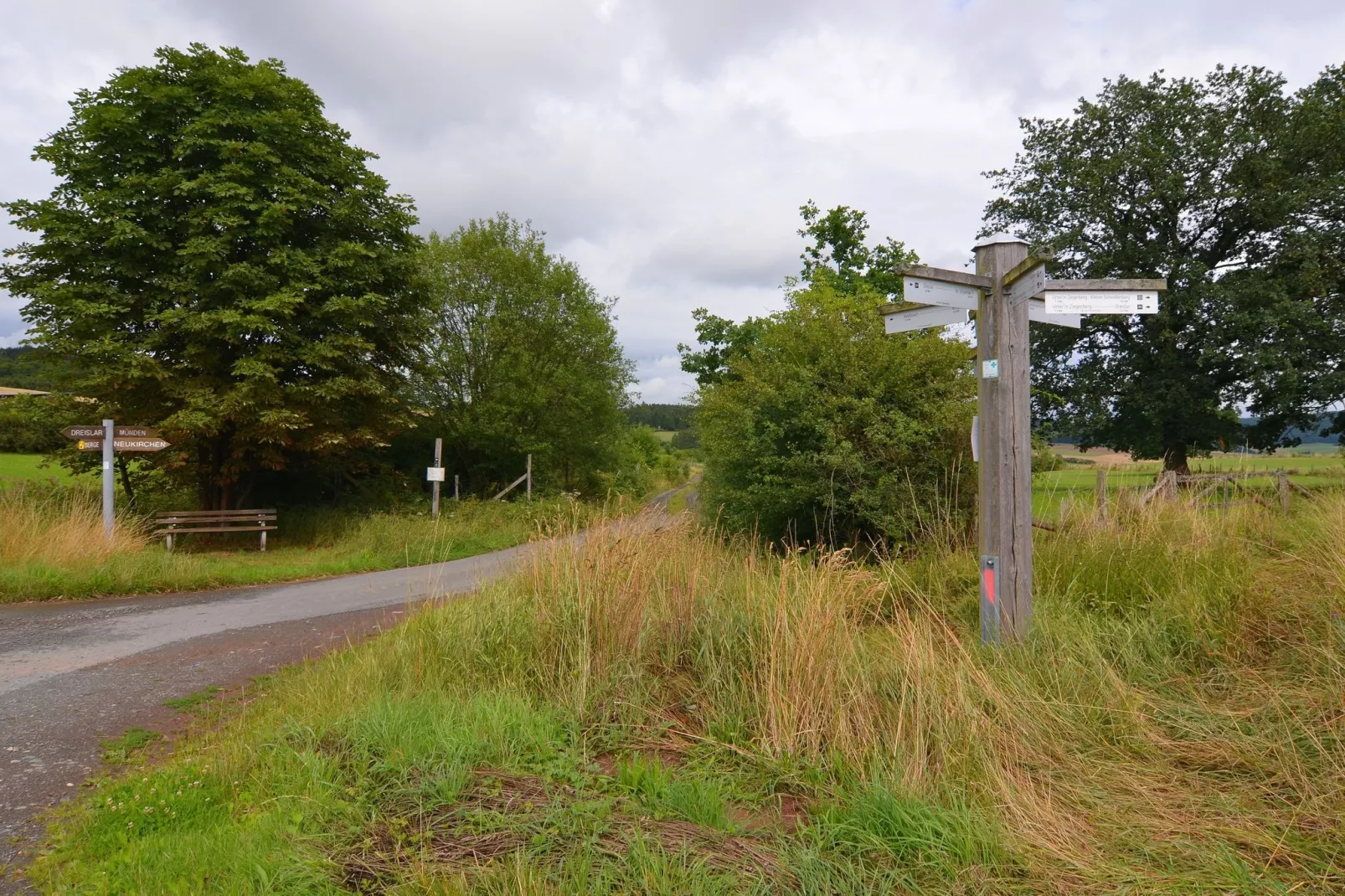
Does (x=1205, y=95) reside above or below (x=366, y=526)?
above

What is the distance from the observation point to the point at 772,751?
3.34 meters

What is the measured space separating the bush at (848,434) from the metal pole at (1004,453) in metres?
2.80

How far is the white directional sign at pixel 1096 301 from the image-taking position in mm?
4418

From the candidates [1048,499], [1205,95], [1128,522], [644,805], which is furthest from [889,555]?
[1205,95]

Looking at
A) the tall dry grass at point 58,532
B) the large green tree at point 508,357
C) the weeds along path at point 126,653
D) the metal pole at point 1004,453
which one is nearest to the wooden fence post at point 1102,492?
the metal pole at point 1004,453

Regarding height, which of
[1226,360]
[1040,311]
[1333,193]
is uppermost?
[1333,193]

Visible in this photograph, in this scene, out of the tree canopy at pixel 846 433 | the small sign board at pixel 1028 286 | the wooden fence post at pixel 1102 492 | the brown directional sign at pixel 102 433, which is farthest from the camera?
the brown directional sign at pixel 102 433

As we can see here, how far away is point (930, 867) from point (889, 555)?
5.58 meters

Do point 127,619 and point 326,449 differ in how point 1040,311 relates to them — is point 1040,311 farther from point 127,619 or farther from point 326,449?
point 326,449

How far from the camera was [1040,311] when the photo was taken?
459 cm

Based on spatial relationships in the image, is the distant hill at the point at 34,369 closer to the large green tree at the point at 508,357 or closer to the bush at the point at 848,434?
the large green tree at the point at 508,357

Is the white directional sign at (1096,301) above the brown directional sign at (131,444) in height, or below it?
above

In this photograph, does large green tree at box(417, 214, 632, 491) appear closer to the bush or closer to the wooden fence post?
the bush

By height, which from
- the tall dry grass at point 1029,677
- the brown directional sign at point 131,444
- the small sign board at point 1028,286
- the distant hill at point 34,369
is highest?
the distant hill at point 34,369
